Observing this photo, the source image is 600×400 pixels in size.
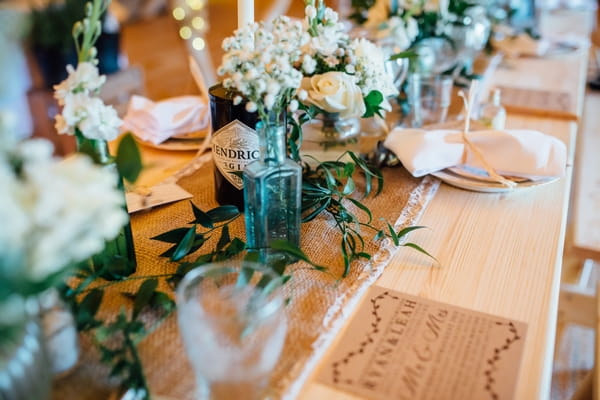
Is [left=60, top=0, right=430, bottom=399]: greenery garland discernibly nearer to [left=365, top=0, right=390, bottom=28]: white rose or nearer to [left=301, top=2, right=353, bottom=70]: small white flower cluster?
[left=301, top=2, right=353, bottom=70]: small white flower cluster

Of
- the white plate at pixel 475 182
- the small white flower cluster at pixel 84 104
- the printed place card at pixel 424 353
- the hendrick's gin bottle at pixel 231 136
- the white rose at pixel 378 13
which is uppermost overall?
the white rose at pixel 378 13

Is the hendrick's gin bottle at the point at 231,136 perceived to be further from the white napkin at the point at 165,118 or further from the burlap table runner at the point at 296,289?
the white napkin at the point at 165,118

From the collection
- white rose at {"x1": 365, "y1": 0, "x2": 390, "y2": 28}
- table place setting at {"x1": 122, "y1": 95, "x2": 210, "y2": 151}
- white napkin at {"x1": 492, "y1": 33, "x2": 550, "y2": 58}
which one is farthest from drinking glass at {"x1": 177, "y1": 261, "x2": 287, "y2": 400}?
white napkin at {"x1": 492, "y1": 33, "x2": 550, "y2": 58}

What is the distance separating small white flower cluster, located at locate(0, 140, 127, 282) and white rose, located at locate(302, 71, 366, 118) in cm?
50

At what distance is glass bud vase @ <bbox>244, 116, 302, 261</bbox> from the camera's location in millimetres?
708

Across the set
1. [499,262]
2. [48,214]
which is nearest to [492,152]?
[499,262]

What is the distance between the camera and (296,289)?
0.72 m

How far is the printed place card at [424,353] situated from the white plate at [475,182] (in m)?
0.36

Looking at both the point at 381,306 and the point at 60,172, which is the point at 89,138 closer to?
the point at 60,172

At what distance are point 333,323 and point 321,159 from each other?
1.49ft

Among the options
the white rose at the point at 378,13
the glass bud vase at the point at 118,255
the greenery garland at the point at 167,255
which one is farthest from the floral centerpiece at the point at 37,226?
the white rose at the point at 378,13

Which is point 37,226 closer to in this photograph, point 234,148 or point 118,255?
point 118,255

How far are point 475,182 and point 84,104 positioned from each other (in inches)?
27.7

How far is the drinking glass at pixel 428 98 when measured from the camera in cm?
132
